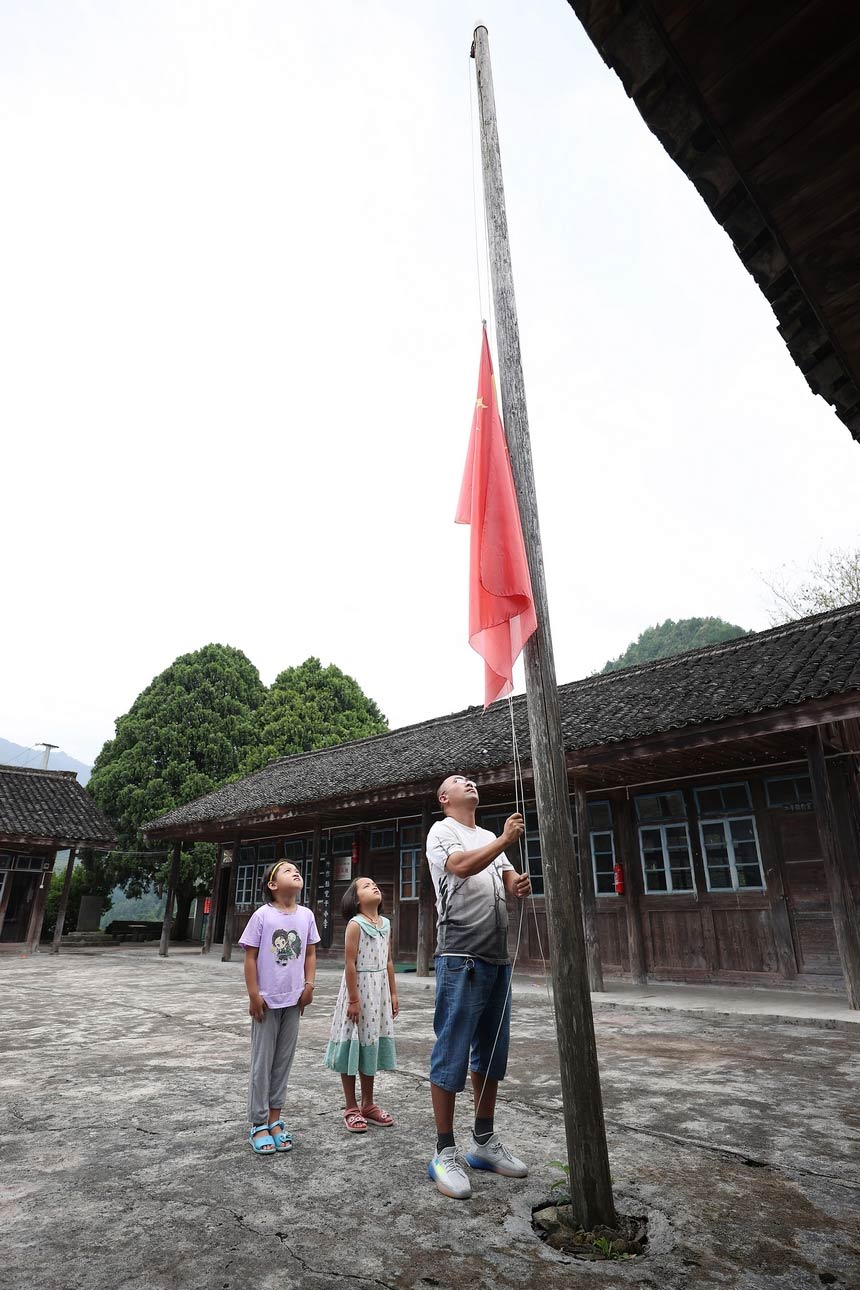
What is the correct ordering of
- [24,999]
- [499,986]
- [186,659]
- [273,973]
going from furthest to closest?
[186,659], [24,999], [273,973], [499,986]

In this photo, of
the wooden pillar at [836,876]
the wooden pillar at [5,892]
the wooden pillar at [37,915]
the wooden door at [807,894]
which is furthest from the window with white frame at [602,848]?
the wooden pillar at [5,892]

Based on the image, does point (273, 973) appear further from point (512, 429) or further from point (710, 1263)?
point (512, 429)

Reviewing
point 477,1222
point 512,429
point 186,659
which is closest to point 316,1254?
point 477,1222

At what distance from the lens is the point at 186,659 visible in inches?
1018

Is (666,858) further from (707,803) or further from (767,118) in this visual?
(767,118)

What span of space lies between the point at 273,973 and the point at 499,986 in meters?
1.13

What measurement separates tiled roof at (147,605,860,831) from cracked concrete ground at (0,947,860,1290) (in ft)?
11.1

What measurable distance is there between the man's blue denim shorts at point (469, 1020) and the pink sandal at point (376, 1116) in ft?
2.83

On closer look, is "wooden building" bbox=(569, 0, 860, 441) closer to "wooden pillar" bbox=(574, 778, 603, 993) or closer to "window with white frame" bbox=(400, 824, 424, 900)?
"wooden pillar" bbox=(574, 778, 603, 993)

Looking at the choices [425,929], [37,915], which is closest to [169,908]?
[37,915]

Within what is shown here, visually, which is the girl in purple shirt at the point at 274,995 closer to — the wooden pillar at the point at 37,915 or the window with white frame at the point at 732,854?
the window with white frame at the point at 732,854

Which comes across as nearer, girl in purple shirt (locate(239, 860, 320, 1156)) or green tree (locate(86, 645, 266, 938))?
girl in purple shirt (locate(239, 860, 320, 1156))

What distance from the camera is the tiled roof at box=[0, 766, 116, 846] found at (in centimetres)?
1625

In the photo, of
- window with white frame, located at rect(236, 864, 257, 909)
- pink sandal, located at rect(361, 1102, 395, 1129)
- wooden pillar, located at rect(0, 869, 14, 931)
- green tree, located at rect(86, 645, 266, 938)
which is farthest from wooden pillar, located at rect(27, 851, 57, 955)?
pink sandal, located at rect(361, 1102, 395, 1129)
